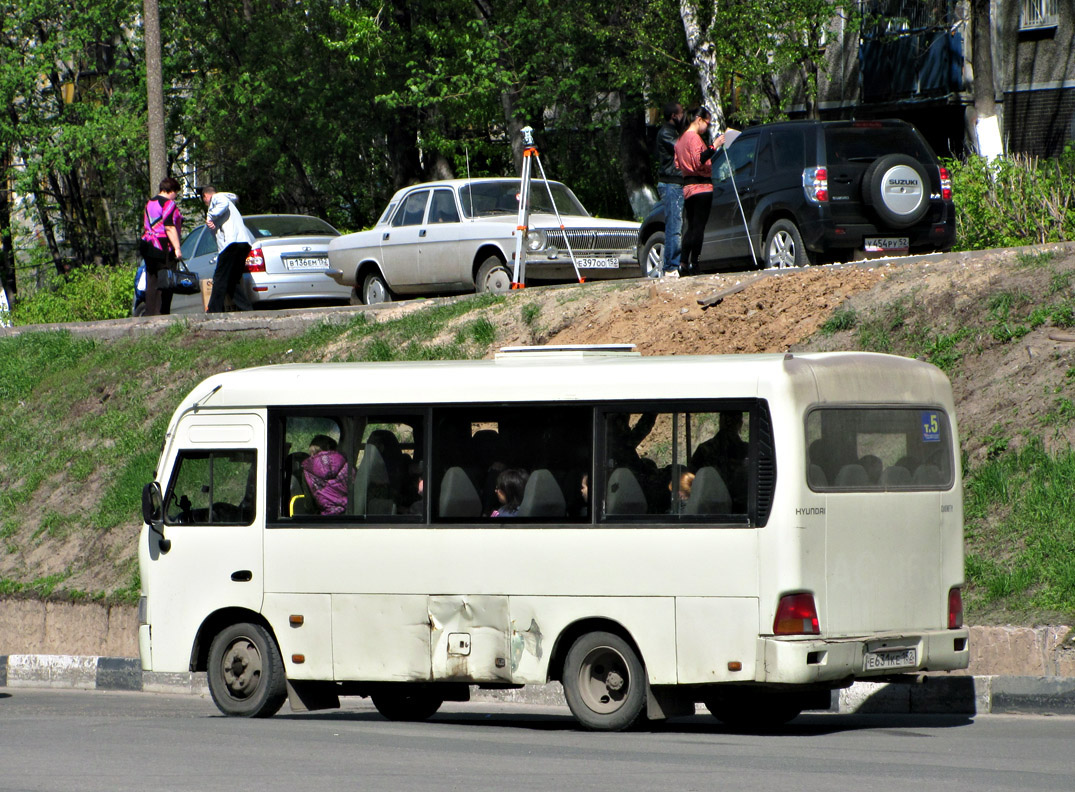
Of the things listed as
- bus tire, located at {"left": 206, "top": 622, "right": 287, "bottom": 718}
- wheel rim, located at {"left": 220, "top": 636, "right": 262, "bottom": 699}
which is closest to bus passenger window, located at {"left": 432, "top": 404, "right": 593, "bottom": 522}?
Result: bus tire, located at {"left": 206, "top": 622, "right": 287, "bottom": 718}

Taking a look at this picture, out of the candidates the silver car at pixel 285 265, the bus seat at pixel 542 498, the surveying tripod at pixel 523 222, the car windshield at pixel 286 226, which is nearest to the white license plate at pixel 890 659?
the bus seat at pixel 542 498

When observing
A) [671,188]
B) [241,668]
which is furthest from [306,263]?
[241,668]

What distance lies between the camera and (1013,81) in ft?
112

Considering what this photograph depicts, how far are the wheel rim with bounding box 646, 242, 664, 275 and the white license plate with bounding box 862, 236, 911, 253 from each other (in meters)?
3.04

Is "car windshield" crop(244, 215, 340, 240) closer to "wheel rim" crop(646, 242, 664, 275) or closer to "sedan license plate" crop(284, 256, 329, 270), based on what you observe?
"sedan license plate" crop(284, 256, 329, 270)

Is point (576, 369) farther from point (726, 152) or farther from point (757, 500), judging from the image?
point (726, 152)

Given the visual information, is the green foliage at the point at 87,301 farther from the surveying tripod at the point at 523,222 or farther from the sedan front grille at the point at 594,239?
the surveying tripod at the point at 523,222

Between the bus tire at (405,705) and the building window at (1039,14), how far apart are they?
1029 inches

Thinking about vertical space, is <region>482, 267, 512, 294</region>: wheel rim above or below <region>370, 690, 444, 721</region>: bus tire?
above

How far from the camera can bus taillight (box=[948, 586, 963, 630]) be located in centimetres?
1003

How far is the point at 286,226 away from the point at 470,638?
1558 cm

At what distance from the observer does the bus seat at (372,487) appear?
10727 mm

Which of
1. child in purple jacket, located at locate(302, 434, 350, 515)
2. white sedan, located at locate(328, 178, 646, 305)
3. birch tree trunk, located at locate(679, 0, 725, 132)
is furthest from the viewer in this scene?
birch tree trunk, located at locate(679, 0, 725, 132)

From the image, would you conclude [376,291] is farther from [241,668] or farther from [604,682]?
[604,682]
